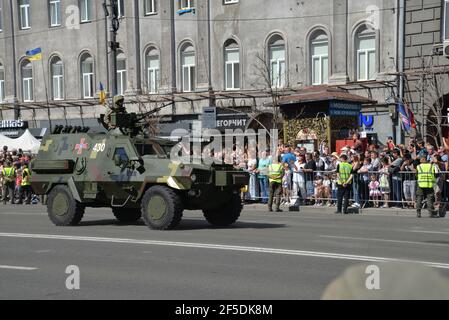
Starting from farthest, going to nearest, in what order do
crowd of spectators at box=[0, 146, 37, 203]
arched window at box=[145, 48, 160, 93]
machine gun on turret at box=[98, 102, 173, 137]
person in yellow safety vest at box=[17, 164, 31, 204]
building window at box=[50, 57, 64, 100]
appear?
building window at box=[50, 57, 64, 100]
arched window at box=[145, 48, 160, 93]
crowd of spectators at box=[0, 146, 37, 203]
person in yellow safety vest at box=[17, 164, 31, 204]
machine gun on turret at box=[98, 102, 173, 137]

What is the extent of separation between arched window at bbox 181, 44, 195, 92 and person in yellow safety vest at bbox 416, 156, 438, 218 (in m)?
18.3

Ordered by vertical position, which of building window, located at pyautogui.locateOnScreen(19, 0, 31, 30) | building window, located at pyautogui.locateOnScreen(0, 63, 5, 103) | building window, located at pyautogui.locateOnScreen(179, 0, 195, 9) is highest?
building window, located at pyautogui.locateOnScreen(19, 0, 31, 30)

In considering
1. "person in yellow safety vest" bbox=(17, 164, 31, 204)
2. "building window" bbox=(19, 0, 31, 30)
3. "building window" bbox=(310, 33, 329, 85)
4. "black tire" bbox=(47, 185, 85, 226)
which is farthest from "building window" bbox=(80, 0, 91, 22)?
"black tire" bbox=(47, 185, 85, 226)

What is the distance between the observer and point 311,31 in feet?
97.2

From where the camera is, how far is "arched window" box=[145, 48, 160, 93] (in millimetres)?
35141

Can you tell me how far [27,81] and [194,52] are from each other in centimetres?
1235

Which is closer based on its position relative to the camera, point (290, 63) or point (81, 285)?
point (81, 285)

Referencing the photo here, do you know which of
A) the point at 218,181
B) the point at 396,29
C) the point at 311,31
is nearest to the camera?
the point at 218,181

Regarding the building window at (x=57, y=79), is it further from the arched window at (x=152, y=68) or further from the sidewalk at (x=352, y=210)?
the sidewalk at (x=352, y=210)

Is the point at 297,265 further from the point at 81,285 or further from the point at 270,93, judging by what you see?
the point at 270,93

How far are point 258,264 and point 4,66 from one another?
1397 inches

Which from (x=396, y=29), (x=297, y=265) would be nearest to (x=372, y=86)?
(x=396, y=29)

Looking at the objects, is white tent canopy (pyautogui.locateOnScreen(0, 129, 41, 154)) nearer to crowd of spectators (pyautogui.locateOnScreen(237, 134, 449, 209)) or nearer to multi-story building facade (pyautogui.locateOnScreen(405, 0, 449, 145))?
crowd of spectators (pyautogui.locateOnScreen(237, 134, 449, 209))

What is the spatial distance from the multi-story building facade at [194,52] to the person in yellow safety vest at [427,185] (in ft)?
33.3
